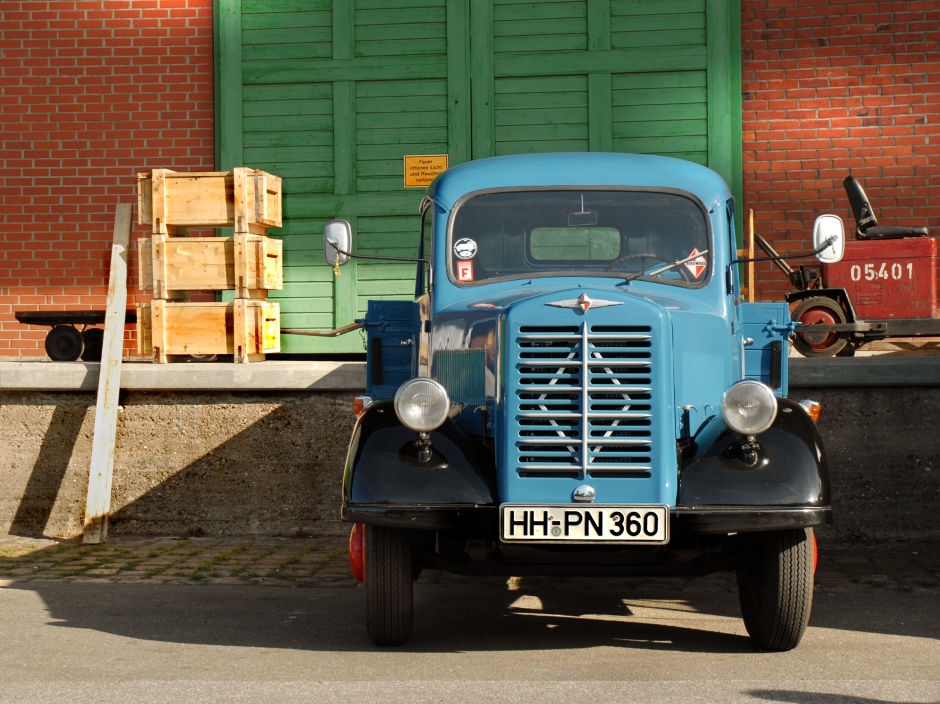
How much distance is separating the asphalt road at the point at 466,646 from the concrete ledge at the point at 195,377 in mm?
1940

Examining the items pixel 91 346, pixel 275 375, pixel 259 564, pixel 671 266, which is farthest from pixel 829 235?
pixel 91 346

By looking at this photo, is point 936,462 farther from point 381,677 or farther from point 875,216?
point 381,677

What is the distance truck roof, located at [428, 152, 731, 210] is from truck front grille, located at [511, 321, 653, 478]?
147 cm

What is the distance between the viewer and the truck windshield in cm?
614

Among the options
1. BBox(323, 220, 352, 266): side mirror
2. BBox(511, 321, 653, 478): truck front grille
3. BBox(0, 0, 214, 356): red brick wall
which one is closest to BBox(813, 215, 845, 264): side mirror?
BBox(511, 321, 653, 478): truck front grille

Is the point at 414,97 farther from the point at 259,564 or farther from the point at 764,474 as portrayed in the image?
the point at 764,474

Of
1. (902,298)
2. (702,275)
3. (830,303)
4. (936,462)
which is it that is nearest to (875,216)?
(902,298)

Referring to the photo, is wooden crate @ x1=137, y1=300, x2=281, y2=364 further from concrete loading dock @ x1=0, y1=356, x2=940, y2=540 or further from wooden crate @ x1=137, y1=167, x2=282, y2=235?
wooden crate @ x1=137, y1=167, x2=282, y2=235

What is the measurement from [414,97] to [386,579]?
259 inches

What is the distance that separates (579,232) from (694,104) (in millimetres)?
5027

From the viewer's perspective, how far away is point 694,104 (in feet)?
35.8

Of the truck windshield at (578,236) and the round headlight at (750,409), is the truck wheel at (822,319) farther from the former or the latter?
the round headlight at (750,409)

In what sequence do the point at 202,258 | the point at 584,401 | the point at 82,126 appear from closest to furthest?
1. the point at 584,401
2. the point at 202,258
3. the point at 82,126

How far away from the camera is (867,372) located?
27.0 feet
